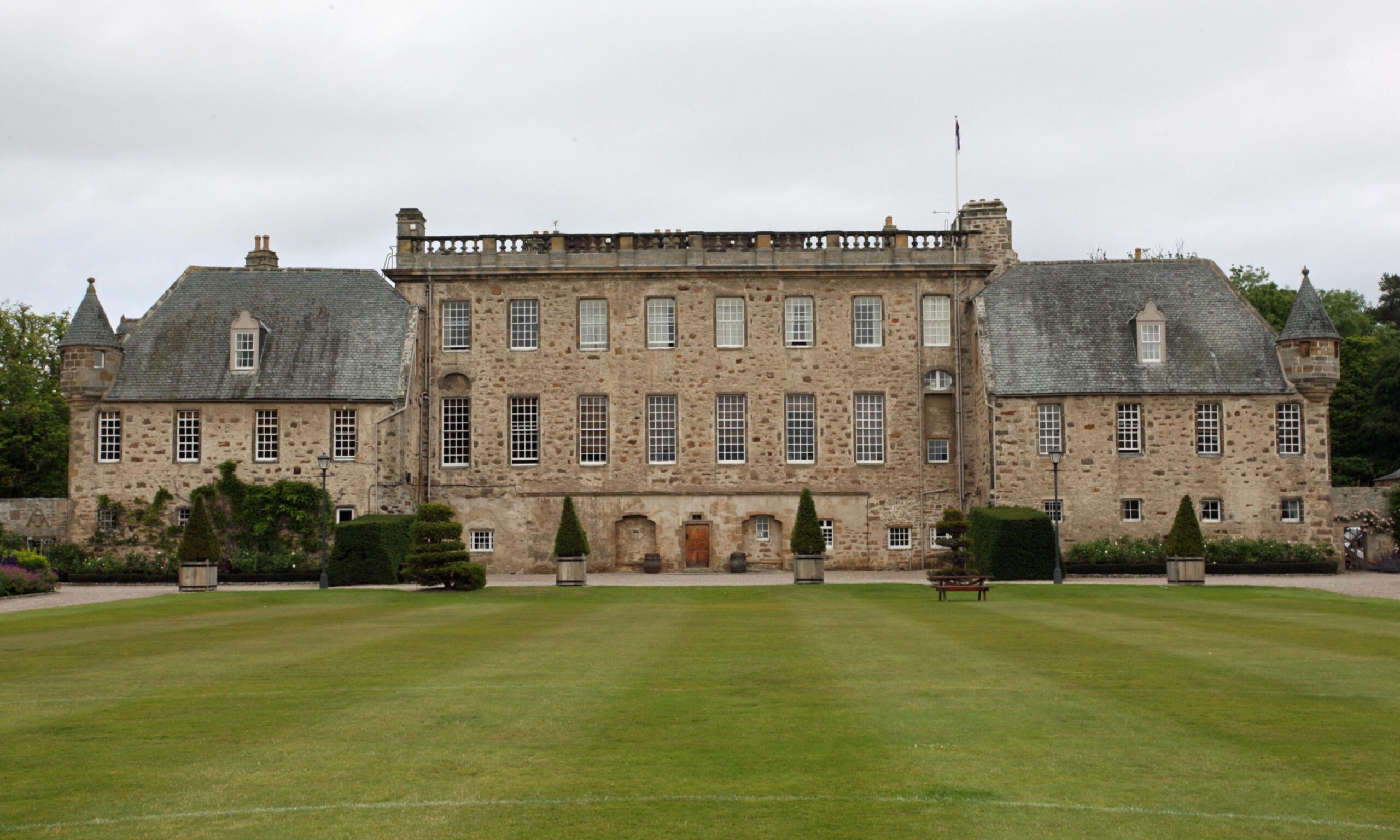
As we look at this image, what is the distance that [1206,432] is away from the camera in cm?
4197

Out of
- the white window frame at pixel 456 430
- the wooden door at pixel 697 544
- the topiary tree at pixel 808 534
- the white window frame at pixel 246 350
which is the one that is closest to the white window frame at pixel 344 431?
the white window frame at pixel 456 430

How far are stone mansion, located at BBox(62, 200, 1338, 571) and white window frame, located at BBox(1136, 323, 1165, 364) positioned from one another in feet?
0.39

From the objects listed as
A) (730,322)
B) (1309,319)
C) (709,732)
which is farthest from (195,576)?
(1309,319)

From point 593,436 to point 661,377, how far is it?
3.07 metres

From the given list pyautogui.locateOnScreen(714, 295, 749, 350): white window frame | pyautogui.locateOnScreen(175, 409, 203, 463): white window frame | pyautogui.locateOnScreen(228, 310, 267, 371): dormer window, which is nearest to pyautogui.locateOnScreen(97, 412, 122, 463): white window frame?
pyautogui.locateOnScreen(175, 409, 203, 463): white window frame

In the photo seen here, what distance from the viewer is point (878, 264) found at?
44312mm

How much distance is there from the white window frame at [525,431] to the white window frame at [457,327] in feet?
8.59

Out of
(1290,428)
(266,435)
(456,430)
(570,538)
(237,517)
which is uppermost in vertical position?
(456,430)

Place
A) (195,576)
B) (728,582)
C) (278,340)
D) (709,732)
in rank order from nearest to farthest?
(709,732) → (195,576) → (728,582) → (278,340)

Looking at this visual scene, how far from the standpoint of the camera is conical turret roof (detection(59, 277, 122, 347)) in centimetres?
4225

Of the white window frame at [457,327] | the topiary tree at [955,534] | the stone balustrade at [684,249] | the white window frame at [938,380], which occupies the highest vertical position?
the stone balustrade at [684,249]

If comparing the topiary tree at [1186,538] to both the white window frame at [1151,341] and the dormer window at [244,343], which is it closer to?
the white window frame at [1151,341]

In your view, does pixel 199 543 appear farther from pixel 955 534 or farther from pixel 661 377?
pixel 955 534

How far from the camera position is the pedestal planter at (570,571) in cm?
3491
